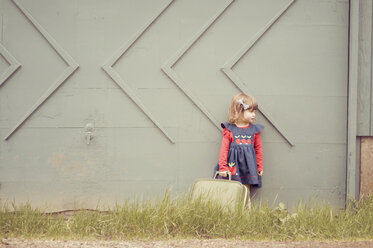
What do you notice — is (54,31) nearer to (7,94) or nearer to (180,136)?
(7,94)

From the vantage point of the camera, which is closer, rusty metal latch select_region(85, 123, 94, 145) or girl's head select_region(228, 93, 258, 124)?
girl's head select_region(228, 93, 258, 124)

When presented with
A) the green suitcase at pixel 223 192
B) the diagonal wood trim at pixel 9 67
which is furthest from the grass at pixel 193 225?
the diagonal wood trim at pixel 9 67

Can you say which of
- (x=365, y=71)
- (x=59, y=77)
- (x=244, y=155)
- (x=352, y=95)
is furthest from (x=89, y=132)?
(x=365, y=71)

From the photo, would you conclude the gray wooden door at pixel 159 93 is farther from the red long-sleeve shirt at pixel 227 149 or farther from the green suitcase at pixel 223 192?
the green suitcase at pixel 223 192

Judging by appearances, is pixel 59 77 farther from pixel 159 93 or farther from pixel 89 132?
pixel 159 93

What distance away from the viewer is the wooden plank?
4.22m

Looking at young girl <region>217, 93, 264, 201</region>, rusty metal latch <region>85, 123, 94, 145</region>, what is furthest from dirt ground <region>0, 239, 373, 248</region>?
rusty metal latch <region>85, 123, 94, 145</region>

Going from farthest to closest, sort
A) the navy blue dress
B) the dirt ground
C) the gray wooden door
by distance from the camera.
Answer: the gray wooden door < the navy blue dress < the dirt ground

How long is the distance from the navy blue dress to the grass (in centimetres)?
47

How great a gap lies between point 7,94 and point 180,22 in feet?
6.62

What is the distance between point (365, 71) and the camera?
425cm

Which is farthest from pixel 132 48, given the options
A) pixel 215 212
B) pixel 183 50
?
pixel 215 212

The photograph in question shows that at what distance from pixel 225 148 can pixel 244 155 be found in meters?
0.21

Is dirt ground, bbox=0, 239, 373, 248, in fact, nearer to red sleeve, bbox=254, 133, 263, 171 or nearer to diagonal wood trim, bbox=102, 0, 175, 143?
red sleeve, bbox=254, 133, 263, 171
